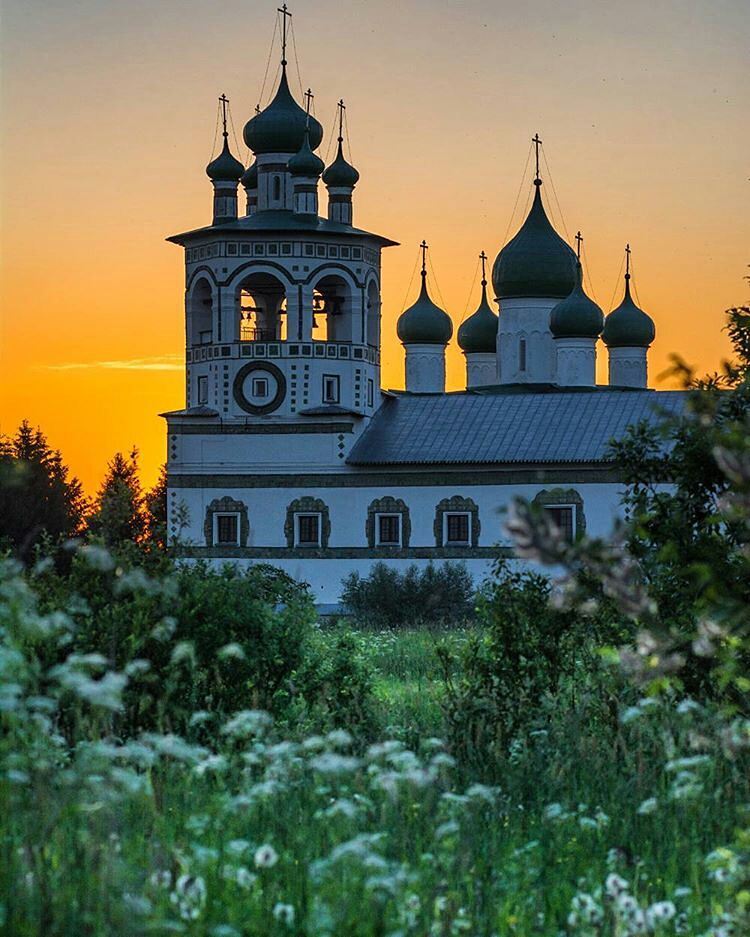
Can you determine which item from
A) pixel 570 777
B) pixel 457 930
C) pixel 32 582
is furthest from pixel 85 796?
pixel 32 582

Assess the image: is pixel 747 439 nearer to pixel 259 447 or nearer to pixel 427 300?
pixel 259 447

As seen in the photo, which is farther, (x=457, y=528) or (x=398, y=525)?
(x=398, y=525)

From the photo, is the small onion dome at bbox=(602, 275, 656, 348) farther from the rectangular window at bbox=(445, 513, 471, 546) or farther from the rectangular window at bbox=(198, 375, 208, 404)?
the rectangular window at bbox=(198, 375, 208, 404)

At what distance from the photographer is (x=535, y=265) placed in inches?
1697

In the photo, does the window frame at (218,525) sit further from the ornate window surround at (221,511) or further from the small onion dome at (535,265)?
the small onion dome at (535,265)

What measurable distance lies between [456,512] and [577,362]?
745 centimetres

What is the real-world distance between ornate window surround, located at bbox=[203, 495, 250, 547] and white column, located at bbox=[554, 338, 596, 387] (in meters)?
9.56

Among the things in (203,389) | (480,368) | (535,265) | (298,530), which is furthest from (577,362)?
(203,389)

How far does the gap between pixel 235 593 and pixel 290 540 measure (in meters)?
26.1

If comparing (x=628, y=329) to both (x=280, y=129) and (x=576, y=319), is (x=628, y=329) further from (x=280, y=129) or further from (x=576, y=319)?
(x=280, y=129)

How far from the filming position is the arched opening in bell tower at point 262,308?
3753cm

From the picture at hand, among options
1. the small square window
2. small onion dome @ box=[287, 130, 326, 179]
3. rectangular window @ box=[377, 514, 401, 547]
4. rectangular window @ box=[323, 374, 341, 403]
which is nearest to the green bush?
rectangular window @ box=[377, 514, 401, 547]

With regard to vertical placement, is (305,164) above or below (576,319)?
above

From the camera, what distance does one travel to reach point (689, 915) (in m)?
5.38
